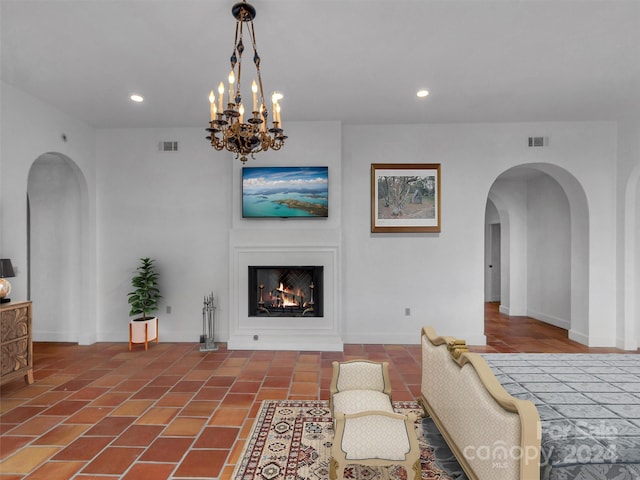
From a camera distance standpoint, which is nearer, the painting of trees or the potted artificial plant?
the potted artificial plant

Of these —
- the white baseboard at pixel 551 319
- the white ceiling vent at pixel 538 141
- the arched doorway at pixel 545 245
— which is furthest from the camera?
the white baseboard at pixel 551 319

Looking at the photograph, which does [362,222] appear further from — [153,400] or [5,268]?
[5,268]

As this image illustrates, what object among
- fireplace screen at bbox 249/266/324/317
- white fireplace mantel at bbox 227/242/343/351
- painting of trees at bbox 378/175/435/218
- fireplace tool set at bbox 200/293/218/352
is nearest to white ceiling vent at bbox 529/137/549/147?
painting of trees at bbox 378/175/435/218

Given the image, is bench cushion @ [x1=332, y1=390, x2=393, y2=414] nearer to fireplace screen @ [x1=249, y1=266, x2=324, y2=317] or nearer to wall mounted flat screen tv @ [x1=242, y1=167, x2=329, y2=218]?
fireplace screen @ [x1=249, y1=266, x2=324, y2=317]

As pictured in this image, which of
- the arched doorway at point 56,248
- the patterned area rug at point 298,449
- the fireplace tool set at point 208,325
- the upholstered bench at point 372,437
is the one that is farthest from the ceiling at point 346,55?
the patterned area rug at point 298,449

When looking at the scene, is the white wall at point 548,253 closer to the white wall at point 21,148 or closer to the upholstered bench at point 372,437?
the upholstered bench at point 372,437

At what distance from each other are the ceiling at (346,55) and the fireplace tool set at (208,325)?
2.61 meters

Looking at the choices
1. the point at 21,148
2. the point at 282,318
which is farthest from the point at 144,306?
the point at 21,148

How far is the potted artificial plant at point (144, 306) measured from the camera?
4.61 m

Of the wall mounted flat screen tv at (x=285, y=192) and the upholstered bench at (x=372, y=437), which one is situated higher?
the wall mounted flat screen tv at (x=285, y=192)

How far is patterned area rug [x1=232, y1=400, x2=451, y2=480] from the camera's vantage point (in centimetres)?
213

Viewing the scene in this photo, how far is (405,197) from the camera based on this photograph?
4.90 meters

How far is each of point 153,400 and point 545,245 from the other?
21.6ft

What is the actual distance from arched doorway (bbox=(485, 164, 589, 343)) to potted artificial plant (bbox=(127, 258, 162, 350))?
570cm
